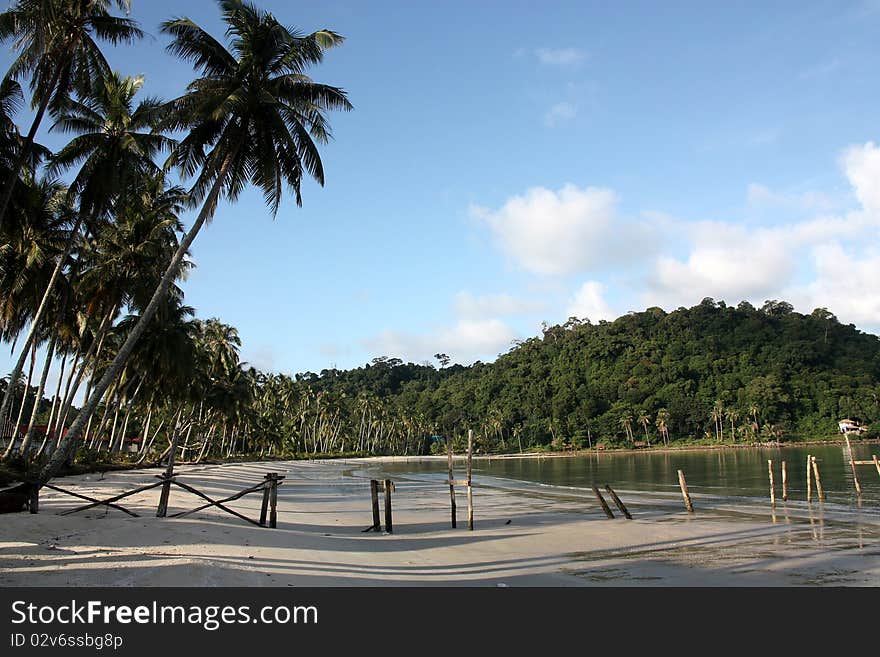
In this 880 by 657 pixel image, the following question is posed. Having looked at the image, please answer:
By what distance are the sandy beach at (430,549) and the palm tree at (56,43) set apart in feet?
35.1

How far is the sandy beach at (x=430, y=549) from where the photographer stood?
9438mm

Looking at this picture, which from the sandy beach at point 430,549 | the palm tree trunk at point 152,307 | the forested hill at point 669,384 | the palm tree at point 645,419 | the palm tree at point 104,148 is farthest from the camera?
the palm tree at point 645,419

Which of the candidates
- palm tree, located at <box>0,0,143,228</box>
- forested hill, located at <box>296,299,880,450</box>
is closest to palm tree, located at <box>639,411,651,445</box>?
forested hill, located at <box>296,299,880,450</box>

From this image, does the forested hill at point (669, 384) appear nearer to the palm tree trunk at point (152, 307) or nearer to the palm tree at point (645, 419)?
the palm tree at point (645, 419)

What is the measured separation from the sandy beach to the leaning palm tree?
255 inches

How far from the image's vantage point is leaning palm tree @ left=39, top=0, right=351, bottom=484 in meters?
17.7

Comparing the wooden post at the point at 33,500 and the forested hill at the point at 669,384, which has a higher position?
the forested hill at the point at 669,384

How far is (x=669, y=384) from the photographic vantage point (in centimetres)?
13012

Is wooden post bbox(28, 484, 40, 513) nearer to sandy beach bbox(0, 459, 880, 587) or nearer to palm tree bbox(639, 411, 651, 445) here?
sandy beach bbox(0, 459, 880, 587)

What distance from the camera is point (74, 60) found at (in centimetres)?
1844

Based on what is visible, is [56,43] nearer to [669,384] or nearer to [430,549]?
[430,549]

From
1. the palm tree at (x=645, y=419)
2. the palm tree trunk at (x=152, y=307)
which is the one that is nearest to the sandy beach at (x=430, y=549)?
the palm tree trunk at (x=152, y=307)

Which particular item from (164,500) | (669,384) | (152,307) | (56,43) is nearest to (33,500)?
(164,500)

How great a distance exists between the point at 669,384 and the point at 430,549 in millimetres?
126541
